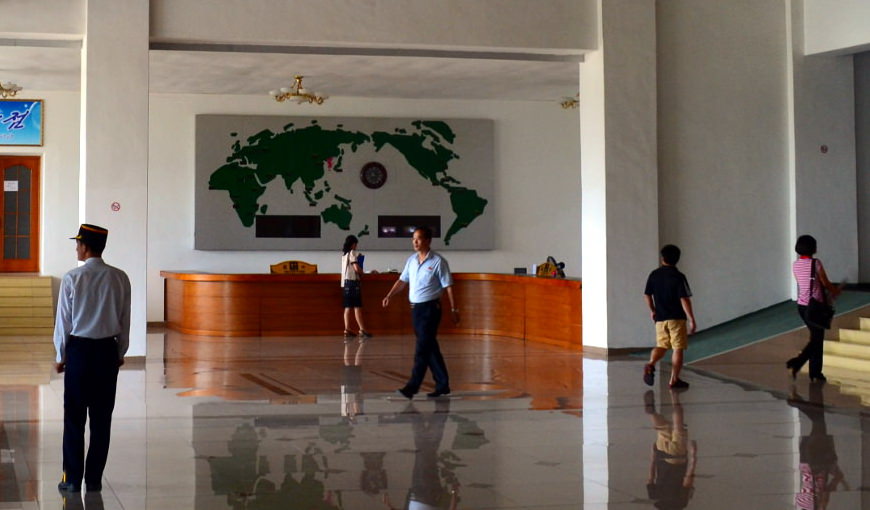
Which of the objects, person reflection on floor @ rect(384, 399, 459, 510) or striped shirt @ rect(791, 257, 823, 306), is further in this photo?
striped shirt @ rect(791, 257, 823, 306)

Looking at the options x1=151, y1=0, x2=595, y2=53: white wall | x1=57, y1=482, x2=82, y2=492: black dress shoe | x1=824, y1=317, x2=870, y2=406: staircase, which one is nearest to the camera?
x1=57, y1=482, x2=82, y2=492: black dress shoe

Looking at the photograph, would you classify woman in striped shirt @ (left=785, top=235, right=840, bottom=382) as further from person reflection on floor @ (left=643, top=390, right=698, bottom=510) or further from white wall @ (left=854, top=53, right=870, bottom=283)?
white wall @ (left=854, top=53, right=870, bottom=283)

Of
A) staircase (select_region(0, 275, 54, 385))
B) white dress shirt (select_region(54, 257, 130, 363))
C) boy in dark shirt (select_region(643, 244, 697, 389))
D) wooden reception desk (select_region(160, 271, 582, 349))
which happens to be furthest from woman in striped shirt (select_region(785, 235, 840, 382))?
staircase (select_region(0, 275, 54, 385))

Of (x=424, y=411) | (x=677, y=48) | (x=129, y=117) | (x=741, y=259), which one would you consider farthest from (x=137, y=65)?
(x=741, y=259)

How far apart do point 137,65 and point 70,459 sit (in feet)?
24.0

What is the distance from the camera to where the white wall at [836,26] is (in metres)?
13.2

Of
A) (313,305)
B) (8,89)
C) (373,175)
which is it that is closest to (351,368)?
(313,305)

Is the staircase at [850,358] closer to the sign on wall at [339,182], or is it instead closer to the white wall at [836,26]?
the white wall at [836,26]

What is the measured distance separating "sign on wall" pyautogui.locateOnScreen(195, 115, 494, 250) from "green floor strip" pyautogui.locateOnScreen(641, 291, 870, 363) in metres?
6.23

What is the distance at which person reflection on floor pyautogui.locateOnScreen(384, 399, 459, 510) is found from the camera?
5395mm

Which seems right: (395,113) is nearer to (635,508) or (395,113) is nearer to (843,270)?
(843,270)

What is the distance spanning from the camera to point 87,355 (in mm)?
5711

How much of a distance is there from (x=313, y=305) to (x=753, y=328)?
22.2ft

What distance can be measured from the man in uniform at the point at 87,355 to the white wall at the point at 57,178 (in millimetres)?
12535
